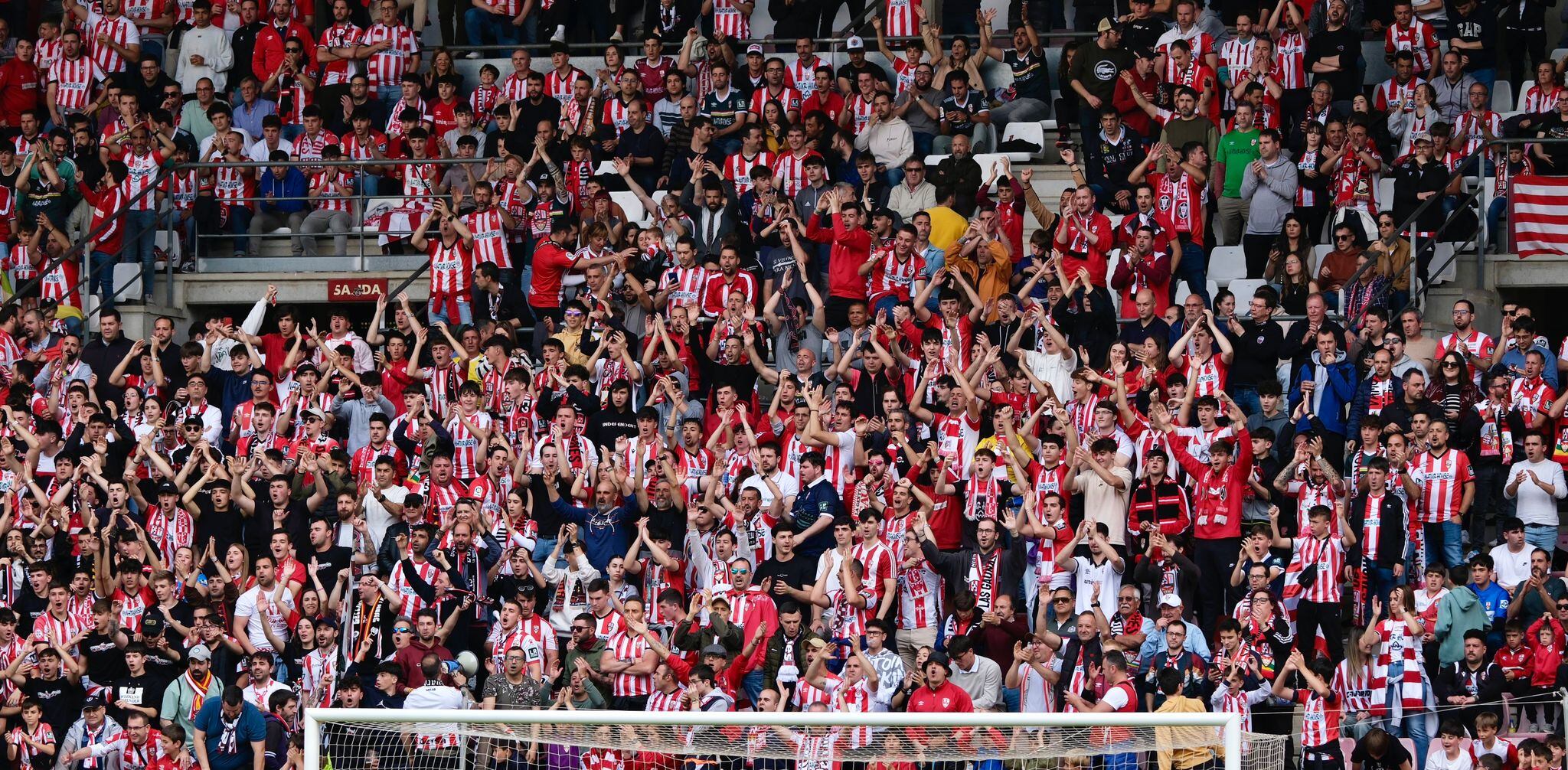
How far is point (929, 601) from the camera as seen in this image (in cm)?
1845

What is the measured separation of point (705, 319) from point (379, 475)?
333 centimetres

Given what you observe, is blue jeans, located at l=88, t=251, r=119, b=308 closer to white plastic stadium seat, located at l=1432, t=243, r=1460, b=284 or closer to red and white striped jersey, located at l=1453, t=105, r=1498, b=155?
white plastic stadium seat, located at l=1432, t=243, r=1460, b=284

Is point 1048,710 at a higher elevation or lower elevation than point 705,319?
lower

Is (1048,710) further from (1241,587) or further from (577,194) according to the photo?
(577,194)

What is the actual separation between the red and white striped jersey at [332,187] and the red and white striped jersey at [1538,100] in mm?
11590

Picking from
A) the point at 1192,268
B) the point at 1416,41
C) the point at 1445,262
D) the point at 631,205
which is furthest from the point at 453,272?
the point at 1416,41

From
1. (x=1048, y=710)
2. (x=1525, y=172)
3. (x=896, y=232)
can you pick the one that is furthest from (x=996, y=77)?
(x=1048, y=710)

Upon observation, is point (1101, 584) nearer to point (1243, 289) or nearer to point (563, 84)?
point (1243, 289)

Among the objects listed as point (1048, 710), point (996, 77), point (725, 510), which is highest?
point (996, 77)

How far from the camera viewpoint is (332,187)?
2416cm

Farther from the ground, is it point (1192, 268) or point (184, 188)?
point (184, 188)

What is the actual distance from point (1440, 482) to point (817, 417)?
4.93 meters

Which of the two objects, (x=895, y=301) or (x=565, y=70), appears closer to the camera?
(x=895, y=301)

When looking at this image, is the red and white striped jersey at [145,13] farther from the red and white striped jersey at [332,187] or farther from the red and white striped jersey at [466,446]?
the red and white striped jersey at [466,446]
